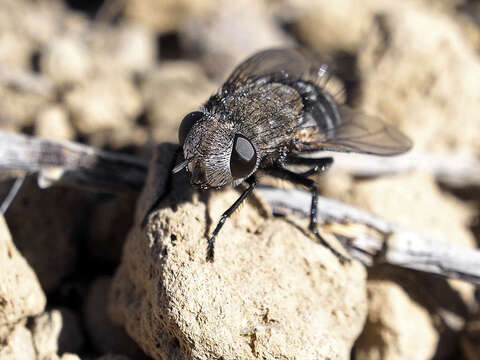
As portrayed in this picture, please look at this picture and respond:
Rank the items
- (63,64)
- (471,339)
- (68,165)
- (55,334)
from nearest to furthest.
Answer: (55,334) < (68,165) < (471,339) < (63,64)

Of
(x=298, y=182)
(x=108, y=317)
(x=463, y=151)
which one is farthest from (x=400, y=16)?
(x=108, y=317)

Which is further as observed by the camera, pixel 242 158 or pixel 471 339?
pixel 471 339

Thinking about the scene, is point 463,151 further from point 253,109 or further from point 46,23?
point 46,23

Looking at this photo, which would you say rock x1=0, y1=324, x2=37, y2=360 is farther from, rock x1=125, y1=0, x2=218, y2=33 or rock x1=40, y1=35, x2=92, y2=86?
rock x1=125, y1=0, x2=218, y2=33

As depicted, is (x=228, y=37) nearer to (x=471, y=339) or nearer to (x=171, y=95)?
(x=171, y=95)

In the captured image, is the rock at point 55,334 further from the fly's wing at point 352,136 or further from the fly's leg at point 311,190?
A: the fly's wing at point 352,136

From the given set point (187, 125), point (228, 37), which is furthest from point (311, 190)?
point (228, 37)
